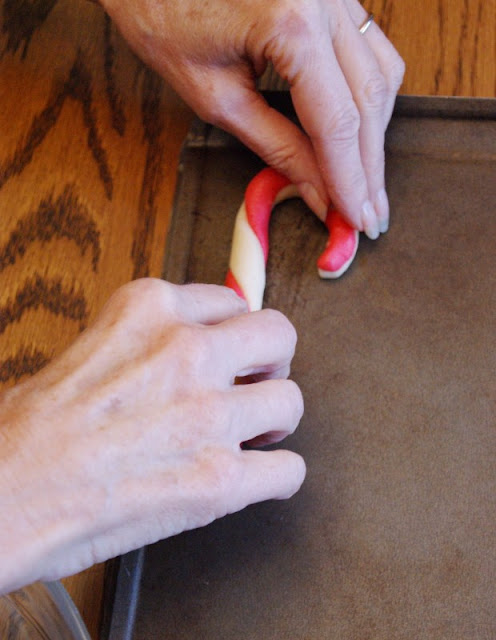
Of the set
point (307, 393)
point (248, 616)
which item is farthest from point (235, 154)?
point (248, 616)

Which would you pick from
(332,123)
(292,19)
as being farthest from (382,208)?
(292,19)

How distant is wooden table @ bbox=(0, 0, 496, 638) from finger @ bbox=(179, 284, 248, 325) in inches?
8.4

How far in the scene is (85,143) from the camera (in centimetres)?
96

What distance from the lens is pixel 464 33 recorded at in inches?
39.7

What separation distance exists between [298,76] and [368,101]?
95 mm

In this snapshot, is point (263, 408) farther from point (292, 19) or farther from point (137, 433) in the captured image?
point (292, 19)

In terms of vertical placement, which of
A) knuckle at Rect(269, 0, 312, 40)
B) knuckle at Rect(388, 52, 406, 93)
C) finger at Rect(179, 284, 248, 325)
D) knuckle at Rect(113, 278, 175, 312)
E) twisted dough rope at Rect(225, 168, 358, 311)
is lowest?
twisted dough rope at Rect(225, 168, 358, 311)

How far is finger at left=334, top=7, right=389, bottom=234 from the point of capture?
2.61ft

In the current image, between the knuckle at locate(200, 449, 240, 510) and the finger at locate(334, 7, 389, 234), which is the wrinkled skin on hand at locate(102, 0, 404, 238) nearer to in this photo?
the finger at locate(334, 7, 389, 234)

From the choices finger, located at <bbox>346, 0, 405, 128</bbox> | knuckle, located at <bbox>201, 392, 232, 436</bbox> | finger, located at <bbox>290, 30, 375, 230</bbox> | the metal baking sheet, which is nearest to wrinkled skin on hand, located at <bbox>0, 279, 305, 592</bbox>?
knuckle, located at <bbox>201, 392, 232, 436</bbox>

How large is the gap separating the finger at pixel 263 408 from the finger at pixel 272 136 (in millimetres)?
299

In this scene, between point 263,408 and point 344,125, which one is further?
point 344,125

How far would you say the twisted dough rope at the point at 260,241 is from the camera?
2.68 ft

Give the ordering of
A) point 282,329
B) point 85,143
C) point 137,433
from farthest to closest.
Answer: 1. point 85,143
2. point 282,329
3. point 137,433
